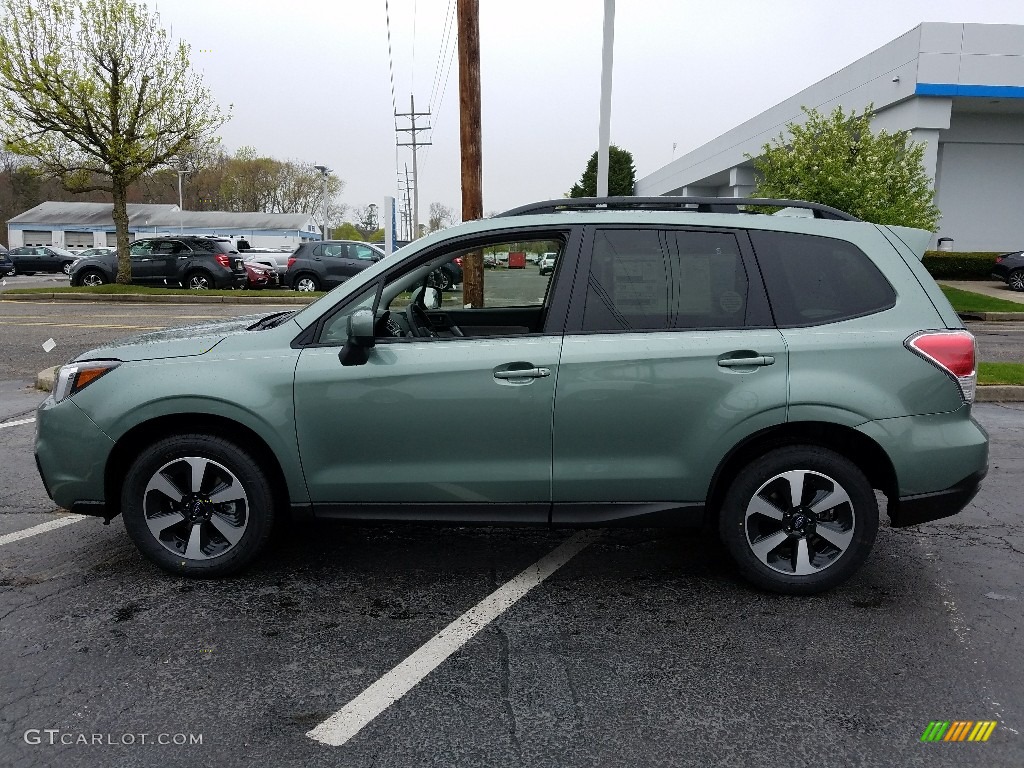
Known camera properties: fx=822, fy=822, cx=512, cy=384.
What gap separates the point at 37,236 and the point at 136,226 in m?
10.9

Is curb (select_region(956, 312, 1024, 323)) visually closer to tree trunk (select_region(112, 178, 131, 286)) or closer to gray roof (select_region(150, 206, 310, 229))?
tree trunk (select_region(112, 178, 131, 286))

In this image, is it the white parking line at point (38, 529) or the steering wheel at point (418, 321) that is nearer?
the steering wheel at point (418, 321)

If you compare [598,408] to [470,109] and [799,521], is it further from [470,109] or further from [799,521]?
[470,109]

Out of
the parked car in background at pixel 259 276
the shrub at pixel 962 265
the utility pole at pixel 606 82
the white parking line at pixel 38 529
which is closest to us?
the white parking line at pixel 38 529

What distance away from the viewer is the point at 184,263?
25.1 m

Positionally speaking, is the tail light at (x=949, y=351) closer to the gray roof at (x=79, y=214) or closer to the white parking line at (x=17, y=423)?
the white parking line at (x=17, y=423)

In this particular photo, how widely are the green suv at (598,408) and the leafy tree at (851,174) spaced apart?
1577 centimetres

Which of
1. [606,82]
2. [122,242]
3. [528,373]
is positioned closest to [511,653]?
[528,373]

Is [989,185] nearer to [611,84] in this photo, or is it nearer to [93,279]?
[611,84]

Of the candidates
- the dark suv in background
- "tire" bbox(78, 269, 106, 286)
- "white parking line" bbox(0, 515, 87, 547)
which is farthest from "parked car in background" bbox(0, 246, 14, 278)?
"white parking line" bbox(0, 515, 87, 547)

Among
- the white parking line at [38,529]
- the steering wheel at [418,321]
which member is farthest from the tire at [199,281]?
the steering wheel at [418,321]

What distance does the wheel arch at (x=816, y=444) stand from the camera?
3.72 metres

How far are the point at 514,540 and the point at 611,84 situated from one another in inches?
441

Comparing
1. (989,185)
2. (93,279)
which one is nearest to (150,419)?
(93,279)
